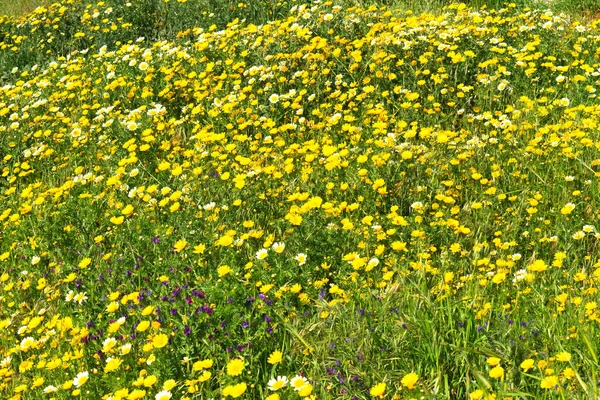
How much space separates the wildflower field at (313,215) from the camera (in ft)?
10.00

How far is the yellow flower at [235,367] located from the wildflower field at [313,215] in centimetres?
7

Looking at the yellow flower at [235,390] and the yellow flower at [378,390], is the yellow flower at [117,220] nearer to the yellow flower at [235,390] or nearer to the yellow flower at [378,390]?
the yellow flower at [235,390]

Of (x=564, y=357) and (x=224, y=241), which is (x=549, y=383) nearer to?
(x=564, y=357)


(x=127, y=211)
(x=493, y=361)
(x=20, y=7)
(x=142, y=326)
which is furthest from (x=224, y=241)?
(x=20, y=7)

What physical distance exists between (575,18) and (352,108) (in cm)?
334

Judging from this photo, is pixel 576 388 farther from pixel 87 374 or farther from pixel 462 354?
pixel 87 374

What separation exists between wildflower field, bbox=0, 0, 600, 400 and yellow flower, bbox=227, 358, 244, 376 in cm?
7

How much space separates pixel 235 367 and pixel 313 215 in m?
1.29

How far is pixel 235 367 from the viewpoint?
3.02 metres

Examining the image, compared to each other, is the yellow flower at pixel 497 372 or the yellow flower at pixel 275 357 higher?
the yellow flower at pixel 497 372

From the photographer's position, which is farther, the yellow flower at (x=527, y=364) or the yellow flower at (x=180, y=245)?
the yellow flower at (x=180, y=245)

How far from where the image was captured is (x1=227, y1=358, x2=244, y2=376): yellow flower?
9.80 ft

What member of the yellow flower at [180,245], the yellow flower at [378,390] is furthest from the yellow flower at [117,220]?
the yellow flower at [378,390]

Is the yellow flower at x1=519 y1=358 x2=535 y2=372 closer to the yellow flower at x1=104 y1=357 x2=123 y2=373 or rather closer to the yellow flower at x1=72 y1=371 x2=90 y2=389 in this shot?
the yellow flower at x1=104 y1=357 x2=123 y2=373
